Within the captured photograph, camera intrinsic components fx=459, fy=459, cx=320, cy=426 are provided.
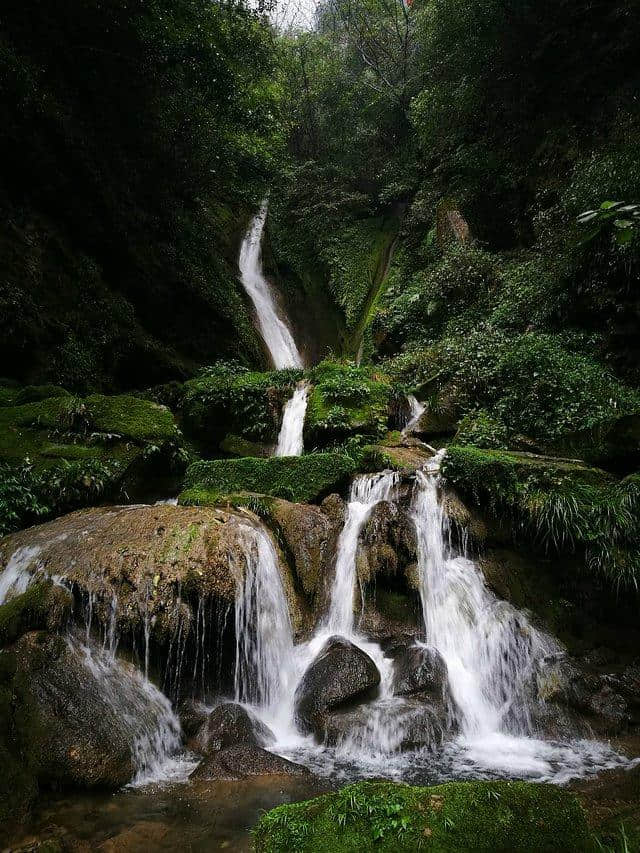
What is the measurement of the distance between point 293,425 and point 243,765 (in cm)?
703

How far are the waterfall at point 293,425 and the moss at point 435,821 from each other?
291 inches

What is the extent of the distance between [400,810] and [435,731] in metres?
2.41

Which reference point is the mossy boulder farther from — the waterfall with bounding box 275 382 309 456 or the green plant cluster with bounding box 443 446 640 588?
the green plant cluster with bounding box 443 446 640 588

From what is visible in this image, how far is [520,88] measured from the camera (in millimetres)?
13805

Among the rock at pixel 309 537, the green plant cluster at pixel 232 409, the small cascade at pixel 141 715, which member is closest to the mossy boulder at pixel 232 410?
the green plant cluster at pixel 232 409

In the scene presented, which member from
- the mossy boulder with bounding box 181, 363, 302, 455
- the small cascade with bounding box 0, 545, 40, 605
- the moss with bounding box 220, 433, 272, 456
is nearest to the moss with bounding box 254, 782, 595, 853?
the small cascade with bounding box 0, 545, 40, 605

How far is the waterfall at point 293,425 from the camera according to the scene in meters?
9.77

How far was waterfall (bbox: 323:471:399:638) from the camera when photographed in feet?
18.8

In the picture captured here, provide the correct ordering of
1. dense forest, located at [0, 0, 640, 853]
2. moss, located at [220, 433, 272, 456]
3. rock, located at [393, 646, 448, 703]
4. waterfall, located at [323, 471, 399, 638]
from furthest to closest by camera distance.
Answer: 1. moss, located at [220, 433, 272, 456]
2. waterfall, located at [323, 471, 399, 638]
3. rock, located at [393, 646, 448, 703]
4. dense forest, located at [0, 0, 640, 853]

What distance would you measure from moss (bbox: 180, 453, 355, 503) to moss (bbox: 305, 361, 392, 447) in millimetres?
1648

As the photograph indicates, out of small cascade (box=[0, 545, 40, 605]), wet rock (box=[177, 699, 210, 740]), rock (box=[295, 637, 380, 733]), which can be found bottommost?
wet rock (box=[177, 699, 210, 740])

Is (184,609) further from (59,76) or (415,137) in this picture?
(415,137)

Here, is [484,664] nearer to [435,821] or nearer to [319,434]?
[435,821]

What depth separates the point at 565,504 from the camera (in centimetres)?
549
